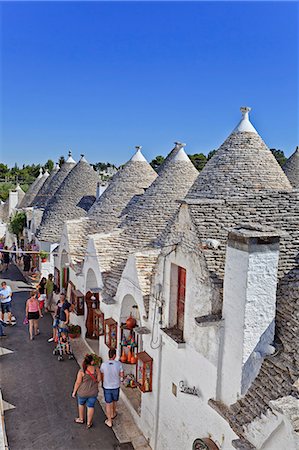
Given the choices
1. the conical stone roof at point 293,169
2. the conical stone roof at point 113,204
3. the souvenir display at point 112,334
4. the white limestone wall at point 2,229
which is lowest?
the souvenir display at point 112,334

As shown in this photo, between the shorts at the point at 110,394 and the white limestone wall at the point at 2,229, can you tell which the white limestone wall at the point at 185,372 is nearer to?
the shorts at the point at 110,394

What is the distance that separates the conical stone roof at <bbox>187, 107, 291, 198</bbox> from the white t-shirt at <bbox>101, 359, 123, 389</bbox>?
14.0ft

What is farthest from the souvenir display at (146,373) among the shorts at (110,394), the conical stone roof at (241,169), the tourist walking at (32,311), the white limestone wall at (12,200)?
the white limestone wall at (12,200)

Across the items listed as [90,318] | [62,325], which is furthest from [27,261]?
[62,325]

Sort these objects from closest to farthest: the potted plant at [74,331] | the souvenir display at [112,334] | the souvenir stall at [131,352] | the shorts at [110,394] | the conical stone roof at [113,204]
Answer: the shorts at [110,394] < the souvenir stall at [131,352] < the souvenir display at [112,334] < the potted plant at [74,331] < the conical stone roof at [113,204]

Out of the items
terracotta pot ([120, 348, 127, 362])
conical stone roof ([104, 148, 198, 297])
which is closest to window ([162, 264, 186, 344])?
terracotta pot ([120, 348, 127, 362])

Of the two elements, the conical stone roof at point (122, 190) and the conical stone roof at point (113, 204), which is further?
the conical stone roof at point (122, 190)

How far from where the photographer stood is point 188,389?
6.63m

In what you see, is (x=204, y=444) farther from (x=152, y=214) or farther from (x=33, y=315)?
(x=33, y=315)

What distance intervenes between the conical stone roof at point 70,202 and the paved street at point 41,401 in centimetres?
600

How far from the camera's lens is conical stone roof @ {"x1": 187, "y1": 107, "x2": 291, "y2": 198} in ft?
32.0

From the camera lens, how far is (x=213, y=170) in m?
10.5

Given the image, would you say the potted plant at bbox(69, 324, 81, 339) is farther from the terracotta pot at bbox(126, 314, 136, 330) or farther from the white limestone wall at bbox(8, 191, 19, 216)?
the white limestone wall at bbox(8, 191, 19, 216)

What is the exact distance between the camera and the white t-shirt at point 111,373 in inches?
328
